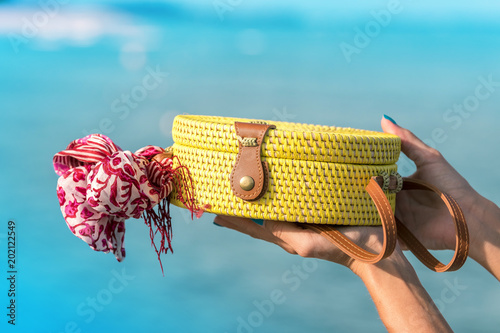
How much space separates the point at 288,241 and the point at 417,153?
566mm

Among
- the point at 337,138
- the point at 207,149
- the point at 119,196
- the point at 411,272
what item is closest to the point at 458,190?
the point at 411,272

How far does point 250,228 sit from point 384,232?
389mm

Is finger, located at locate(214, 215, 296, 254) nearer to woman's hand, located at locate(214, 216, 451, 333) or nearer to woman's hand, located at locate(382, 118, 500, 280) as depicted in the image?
woman's hand, located at locate(214, 216, 451, 333)

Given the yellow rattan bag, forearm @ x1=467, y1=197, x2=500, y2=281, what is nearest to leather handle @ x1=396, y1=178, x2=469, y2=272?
the yellow rattan bag

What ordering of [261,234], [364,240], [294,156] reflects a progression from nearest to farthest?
[294,156]
[364,240]
[261,234]

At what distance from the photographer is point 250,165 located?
144 centimetres

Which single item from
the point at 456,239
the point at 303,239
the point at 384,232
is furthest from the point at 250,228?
the point at 456,239

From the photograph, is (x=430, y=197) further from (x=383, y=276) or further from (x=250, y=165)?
(x=250, y=165)

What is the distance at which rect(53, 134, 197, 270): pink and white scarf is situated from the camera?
4.95 ft

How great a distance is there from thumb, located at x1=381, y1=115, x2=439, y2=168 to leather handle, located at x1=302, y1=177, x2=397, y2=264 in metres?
0.40

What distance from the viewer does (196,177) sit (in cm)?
154

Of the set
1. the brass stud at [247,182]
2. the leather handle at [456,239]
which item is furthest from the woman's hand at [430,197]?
the brass stud at [247,182]

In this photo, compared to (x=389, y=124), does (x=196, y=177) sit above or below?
below

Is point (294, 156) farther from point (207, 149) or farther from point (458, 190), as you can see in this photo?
point (458, 190)
